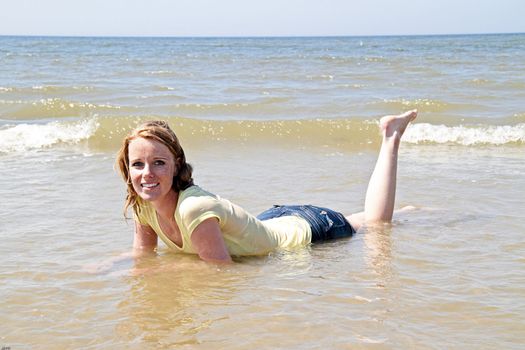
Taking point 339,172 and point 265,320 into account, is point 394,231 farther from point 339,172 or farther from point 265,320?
point 339,172

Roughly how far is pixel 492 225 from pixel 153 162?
8.54ft

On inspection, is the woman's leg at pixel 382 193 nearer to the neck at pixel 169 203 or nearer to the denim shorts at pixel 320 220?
the denim shorts at pixel 320 220

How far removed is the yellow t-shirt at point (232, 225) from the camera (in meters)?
3.93

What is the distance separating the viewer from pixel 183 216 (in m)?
3.93

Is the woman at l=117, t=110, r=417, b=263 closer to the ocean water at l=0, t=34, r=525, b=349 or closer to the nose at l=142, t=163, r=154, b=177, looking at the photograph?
the nose at l=142, t=163, r=154, b=177

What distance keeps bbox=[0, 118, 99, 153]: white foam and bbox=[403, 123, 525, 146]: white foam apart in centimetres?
441

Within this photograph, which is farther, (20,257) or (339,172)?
(339,172)

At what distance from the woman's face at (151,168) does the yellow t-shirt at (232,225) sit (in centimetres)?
13

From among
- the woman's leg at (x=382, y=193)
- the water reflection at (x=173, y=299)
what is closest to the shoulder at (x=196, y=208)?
the water reflection at (x=173, y=299)

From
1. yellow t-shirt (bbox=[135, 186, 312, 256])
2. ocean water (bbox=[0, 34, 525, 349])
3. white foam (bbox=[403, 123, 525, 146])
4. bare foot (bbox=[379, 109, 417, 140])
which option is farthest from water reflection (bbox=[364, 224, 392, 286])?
white foam (bbox=[403, 123, 525, 146])

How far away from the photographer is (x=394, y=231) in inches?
200

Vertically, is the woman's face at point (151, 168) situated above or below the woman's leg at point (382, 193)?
above

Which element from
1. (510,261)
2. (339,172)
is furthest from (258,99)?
(510,261)

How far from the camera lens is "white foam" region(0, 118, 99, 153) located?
920 centimetres
